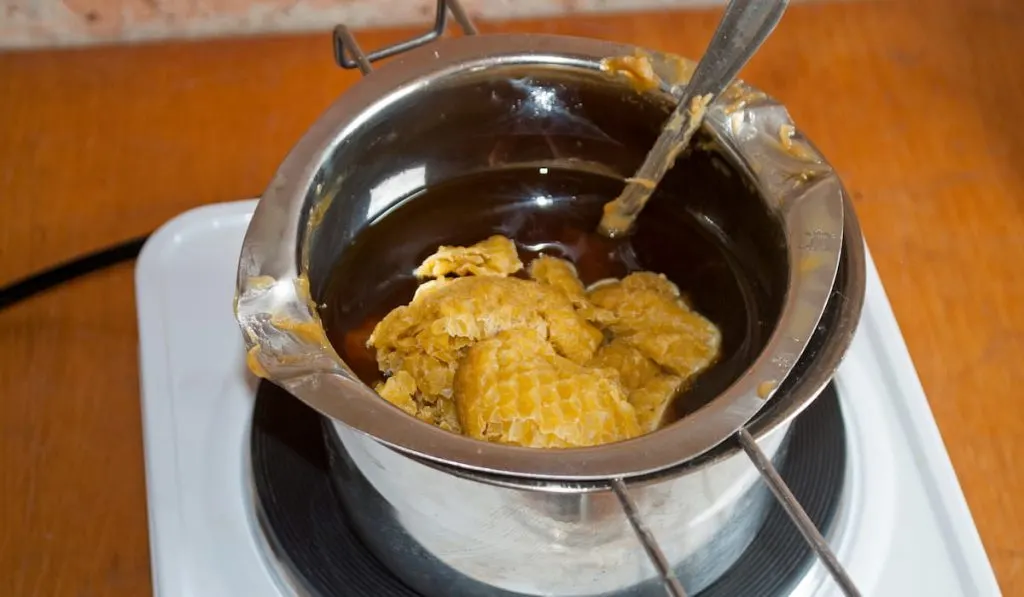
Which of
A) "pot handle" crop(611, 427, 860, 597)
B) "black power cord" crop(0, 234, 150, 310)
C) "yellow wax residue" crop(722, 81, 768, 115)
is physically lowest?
"black power cord" crop(0, 234, 150, 310)

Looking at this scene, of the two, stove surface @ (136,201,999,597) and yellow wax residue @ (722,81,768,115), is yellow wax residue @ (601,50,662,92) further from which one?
stove surface @ (136,201,999,597)

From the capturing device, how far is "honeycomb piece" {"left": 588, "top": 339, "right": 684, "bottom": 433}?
523 millimetres

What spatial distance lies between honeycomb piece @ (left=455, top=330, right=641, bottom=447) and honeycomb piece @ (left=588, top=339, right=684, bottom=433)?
0.06 feet

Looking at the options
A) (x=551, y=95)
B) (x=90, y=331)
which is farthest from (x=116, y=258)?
(x=551, y=95)

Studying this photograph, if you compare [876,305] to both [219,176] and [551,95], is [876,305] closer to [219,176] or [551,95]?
[551,95]

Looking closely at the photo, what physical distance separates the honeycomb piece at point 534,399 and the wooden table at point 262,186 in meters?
0.25

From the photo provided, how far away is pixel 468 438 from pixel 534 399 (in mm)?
72

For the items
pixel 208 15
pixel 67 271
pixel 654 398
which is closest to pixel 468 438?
pixel 654 398

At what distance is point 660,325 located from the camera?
56 cm

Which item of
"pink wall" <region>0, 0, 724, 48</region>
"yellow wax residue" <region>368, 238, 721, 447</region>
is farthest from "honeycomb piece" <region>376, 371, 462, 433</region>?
"pink wall" <region>0, 0, 724, 48</region>

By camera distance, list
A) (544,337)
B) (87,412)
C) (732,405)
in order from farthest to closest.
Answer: (87,412), (544,337), (732,405)

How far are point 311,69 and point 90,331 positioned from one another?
0.99ft

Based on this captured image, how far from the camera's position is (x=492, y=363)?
49cm

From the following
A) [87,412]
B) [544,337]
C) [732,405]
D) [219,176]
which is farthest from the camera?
[219,176]
